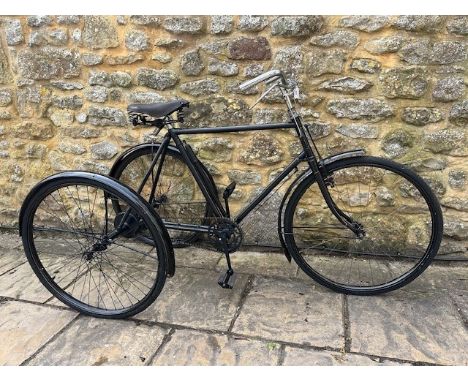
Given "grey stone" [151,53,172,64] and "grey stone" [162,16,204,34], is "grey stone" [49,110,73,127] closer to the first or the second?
"grey stone" [151,53,172,64]

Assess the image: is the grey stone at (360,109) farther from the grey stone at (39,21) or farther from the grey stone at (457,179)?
the grey stone at (39,21)

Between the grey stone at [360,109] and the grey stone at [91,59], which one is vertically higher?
the grey stone at [91,59]

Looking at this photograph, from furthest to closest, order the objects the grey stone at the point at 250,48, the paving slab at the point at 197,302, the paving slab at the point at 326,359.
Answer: the grey stone at the point at 250,48
the paving slab at the point at 197,302
the paving slab at the point at 326,359

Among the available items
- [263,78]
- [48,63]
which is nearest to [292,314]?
[263,78]

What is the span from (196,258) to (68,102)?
5.09ft

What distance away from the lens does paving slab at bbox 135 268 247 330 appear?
2371mm

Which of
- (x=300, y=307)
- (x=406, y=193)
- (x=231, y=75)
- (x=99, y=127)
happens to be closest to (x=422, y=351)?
(x=300, y=307)

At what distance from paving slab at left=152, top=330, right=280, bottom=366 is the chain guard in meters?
0.57

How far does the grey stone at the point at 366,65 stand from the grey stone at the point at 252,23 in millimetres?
638

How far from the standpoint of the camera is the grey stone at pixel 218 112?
286 centimetres

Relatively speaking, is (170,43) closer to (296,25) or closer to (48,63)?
(296,25)

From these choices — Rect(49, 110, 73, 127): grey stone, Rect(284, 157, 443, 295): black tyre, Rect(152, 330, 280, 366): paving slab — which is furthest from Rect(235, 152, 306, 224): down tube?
Rect(49, 110, 73, 127): grey stone

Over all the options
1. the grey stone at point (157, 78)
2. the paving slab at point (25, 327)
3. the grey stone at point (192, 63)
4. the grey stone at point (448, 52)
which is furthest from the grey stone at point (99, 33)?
the grey stone at point (448, 52)

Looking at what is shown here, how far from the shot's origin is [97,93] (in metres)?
3.03
